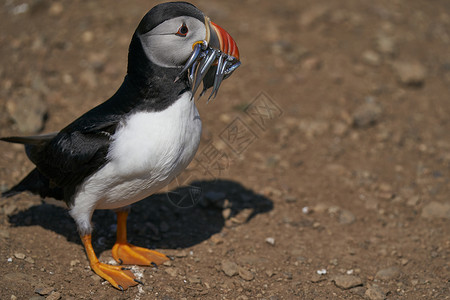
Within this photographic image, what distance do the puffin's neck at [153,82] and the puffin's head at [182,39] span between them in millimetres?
39

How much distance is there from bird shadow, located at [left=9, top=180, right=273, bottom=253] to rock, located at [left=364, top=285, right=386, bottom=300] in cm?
156

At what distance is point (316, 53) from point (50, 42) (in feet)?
13.4

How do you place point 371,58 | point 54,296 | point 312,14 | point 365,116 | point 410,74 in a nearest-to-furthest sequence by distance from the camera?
point 54,296
point 365,116
point 410,74
point 371,58
point 312,14

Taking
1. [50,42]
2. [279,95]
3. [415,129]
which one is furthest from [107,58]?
[415,129]

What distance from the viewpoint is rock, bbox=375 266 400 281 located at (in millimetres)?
4781

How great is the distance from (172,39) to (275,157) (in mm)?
3142

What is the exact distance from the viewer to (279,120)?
7281 millimetres

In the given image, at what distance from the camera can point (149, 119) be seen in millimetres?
3938

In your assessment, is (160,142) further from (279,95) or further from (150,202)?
(279,95)

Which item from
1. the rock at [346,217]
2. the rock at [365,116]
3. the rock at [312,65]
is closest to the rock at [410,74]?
the rock at [365,116]

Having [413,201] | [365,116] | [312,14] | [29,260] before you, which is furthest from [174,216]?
[312,14]

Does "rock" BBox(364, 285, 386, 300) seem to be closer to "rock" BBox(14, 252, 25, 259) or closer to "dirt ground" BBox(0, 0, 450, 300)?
"dirt ground" BBox(0, 0, 450, 300)

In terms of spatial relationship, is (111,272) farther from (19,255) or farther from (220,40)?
(220,40)

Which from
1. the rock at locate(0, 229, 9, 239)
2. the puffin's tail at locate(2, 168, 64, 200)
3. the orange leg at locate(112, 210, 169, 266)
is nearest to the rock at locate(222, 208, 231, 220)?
the orange leg at locate(112, 210, 169, 266)
